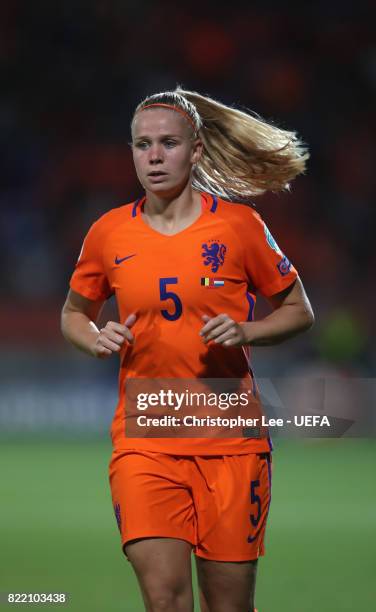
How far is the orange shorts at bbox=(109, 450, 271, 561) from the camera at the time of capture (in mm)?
3473

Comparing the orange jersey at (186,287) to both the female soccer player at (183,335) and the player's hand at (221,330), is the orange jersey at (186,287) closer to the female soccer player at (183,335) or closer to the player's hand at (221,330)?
the female soccer player at (183,335)

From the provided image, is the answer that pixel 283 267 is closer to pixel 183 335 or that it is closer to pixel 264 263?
pixel 264 263

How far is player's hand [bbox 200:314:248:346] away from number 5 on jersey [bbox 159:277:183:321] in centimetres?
19

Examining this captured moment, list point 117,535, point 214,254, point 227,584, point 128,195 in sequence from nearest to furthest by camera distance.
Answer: point 227,584
point 214,254
point 117,535
point 128,195

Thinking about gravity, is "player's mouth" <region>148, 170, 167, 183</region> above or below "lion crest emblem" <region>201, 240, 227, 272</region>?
above

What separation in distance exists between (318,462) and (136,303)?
7.40 m

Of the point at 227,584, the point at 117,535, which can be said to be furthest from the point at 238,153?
the point at 117,535

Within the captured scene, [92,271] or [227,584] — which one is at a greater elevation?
[92,271]

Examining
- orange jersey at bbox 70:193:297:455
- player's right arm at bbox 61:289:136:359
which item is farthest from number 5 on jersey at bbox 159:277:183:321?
player's right arm at bbox 61:289:136:359

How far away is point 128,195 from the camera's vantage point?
1594 cm

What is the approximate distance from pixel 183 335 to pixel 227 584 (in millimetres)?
853

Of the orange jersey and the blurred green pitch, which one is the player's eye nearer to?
the orange jersey

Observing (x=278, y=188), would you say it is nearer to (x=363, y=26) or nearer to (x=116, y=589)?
(x=116, y=589)

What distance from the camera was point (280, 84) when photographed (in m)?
17.4
